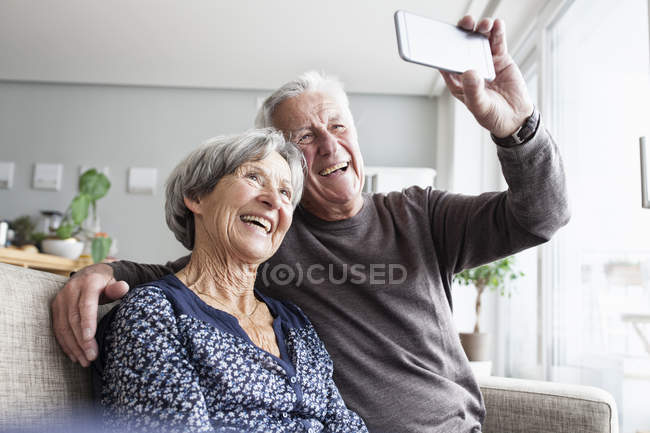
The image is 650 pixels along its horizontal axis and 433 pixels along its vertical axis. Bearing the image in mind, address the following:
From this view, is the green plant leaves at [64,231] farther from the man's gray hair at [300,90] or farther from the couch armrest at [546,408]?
the couch armrest at [546,408]

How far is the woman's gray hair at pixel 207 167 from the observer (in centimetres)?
123

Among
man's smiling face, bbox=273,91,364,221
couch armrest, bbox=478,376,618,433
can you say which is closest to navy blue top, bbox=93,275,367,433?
man's smiling face, bbox=273,91,364,221

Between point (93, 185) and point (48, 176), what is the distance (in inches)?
33.1

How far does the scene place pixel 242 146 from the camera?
49.3 inches

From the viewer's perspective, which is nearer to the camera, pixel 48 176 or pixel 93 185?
pixel 93 185

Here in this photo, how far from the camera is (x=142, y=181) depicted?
4.98 m

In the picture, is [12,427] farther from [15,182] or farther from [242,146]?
[15,182]

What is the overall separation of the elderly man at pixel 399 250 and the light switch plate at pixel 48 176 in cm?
411

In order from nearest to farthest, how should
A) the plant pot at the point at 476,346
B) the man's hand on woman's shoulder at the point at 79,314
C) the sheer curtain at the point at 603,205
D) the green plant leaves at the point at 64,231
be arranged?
the man's hand on woman's shoulder at the point at 79,314 < the sheer curtain at the point at 603,205 < the plant pot at the point at 476,346 < the green plant leaves at the point at 64,231

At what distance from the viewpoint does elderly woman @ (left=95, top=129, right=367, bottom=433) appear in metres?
0.88

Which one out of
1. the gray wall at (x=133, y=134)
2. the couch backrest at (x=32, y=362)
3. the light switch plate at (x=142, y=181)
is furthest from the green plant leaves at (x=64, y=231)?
the couch backrest at (x=32, y=362)

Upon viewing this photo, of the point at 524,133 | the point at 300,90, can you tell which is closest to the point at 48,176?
the point at 300,90

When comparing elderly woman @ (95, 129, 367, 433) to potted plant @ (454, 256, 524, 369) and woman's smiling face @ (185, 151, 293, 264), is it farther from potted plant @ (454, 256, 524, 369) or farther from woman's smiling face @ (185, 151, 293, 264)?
potted plant @ (454, 256, 524, 369)

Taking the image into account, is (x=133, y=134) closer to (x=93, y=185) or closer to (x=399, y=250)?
(x=93, y=185)
